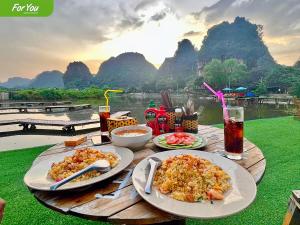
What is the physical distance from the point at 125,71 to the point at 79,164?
10034cm

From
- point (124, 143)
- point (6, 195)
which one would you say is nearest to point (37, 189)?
point (124, 143)

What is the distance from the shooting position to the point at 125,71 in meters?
98.8

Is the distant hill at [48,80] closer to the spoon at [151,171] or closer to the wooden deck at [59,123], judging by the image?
the wooden deck at [59,123]

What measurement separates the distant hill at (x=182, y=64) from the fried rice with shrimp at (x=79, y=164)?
71.1 m

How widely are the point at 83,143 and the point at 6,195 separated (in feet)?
6.16

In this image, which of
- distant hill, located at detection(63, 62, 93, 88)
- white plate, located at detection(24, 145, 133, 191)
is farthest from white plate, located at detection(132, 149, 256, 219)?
distant hill, located at detection(63, 62, 93, 88)

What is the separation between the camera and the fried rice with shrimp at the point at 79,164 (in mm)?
912

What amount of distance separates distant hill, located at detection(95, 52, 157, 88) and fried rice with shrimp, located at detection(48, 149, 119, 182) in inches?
3339

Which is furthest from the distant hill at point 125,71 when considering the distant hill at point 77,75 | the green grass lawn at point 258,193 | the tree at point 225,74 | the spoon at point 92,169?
the spoon at point 92,169

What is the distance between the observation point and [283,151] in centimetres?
382

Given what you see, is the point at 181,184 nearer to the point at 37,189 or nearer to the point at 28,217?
the point at 37,189

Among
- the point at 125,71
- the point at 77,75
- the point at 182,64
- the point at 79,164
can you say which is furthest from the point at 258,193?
the point at 77,75

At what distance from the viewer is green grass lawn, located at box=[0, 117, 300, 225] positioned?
2047 millimetres

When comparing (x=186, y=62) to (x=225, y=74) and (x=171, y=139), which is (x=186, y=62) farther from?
(x=171, y=139)
